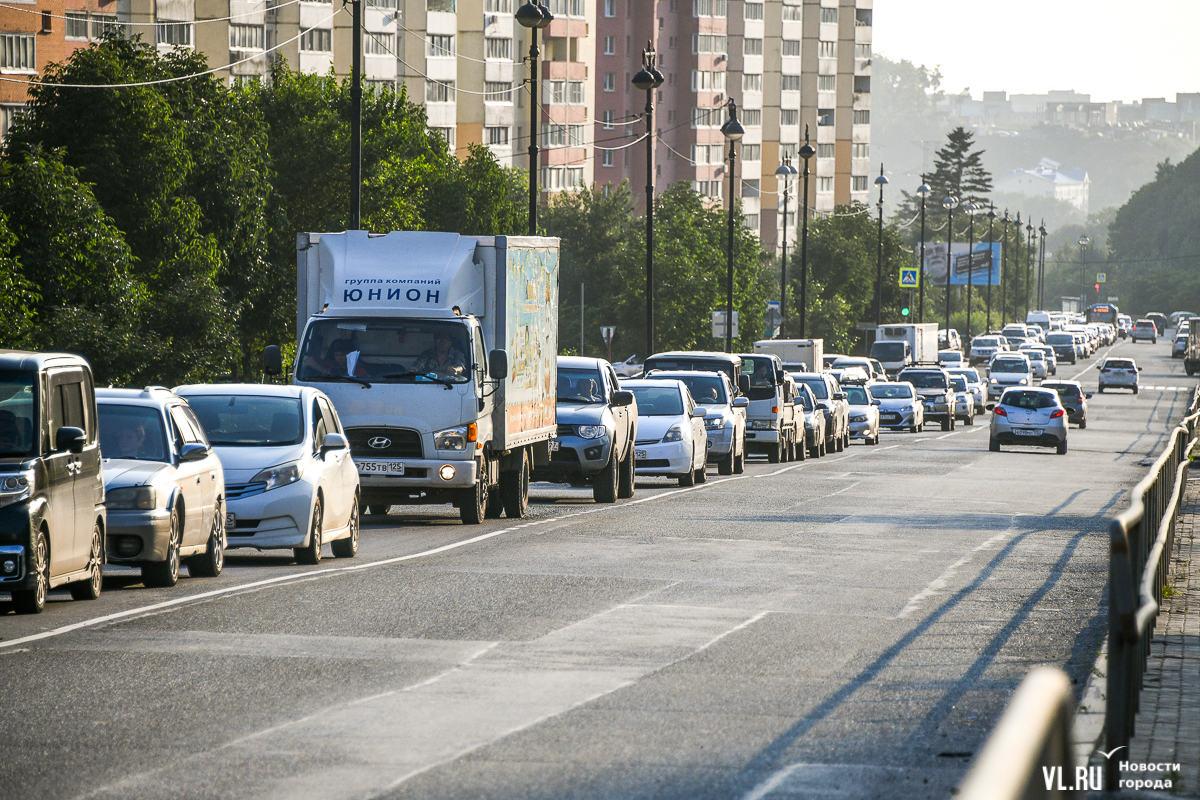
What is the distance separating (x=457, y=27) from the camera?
371ft

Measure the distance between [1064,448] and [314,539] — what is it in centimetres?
3201

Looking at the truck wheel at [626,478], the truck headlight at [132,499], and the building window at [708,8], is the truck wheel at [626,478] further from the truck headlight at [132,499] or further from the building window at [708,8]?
the building window at [708,8]

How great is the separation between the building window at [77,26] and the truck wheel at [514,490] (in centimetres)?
6309

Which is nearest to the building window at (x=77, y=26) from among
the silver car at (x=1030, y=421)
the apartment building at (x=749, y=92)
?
the silver car at (x=1030, y=421)

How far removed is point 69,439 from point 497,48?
104 m

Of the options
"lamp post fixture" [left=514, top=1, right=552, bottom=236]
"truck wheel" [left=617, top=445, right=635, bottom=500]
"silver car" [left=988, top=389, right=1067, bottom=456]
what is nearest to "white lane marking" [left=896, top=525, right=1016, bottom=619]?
"truck wheel" [left=617, top=445, right=635, bottom=500]

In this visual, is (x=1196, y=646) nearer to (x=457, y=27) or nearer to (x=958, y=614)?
(x=958, y=614)

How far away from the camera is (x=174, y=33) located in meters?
91.6

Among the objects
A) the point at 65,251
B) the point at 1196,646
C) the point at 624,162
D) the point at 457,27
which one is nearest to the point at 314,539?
the point at 1196,646

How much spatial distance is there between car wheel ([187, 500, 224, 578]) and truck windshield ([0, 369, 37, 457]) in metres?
2.91

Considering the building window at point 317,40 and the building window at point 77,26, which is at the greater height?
the building window at point 317,40

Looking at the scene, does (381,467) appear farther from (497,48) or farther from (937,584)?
(497,48)

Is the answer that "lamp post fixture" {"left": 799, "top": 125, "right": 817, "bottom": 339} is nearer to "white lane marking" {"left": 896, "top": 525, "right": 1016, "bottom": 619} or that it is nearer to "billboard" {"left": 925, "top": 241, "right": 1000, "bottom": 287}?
"white lane marking" {"left": 896, "top": 525, "right": 1016, "bottom": 619}

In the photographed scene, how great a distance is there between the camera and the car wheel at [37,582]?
12438 mm
